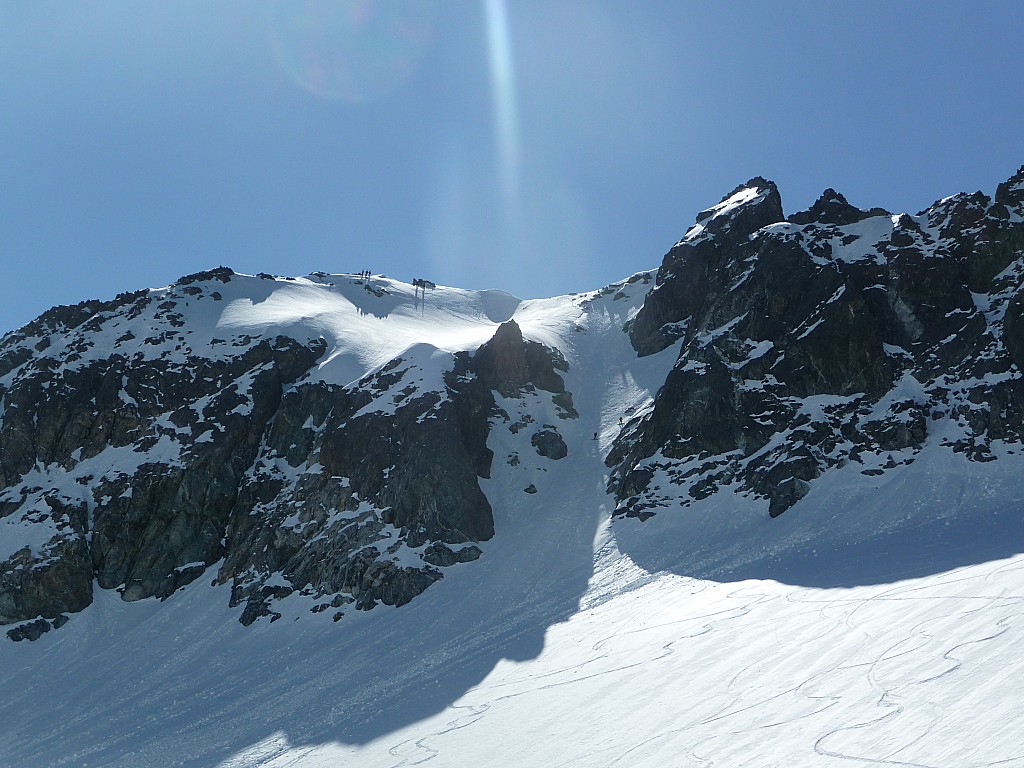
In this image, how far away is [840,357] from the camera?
48.6 m

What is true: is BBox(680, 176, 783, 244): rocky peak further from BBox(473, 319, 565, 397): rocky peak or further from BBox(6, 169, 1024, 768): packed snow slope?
BBox(473, 319, 565, 397): rocky peak

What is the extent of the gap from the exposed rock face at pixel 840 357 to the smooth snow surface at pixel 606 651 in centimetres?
204

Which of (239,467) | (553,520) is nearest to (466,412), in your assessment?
(553,520)

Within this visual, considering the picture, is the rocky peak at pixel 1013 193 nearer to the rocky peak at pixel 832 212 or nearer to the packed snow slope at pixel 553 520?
the packed snow slope at pixel 553 520

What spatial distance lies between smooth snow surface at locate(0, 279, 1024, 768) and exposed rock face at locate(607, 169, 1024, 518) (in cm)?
204

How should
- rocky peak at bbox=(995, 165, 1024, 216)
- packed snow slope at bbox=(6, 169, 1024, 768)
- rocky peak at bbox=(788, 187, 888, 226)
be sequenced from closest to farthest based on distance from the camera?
packed snow slope at bbox=(6, 169, 1024, 768) → rocky peak at bbox=(995, 165, 1024, 216) → rocky peak at bbox=(788, 187, 888, 226)

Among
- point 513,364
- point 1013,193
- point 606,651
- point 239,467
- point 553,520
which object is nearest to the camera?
point 606,651

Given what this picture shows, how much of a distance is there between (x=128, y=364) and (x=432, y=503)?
36.4m

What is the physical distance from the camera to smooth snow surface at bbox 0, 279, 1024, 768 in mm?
15172

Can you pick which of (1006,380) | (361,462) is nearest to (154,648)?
(361,462)

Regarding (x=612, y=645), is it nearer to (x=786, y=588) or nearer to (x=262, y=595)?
(x=786, y=588)

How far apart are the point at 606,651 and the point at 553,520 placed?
21.0m

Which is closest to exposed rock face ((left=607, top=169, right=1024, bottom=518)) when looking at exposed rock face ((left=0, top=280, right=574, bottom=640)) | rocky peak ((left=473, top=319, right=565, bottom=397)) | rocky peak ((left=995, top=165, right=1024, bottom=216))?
rocky peak ((left=995, top=165, right=1024, bottom=216))

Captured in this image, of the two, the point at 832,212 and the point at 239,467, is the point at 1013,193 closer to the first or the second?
the point at 832,212
